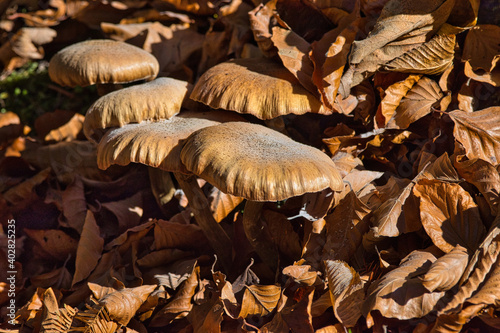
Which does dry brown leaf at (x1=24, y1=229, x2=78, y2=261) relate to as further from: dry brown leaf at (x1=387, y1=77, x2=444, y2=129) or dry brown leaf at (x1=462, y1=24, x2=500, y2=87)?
dry brown leaf at (x1=462, y1=24, x2=500, y2=87)

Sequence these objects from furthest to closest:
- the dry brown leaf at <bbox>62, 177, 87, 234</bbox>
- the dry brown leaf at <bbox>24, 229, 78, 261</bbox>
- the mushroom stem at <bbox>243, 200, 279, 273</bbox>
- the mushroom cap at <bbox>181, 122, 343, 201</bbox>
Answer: the dry brown leaf at <bbox>62, 177, 87, 234</bbox> < the dry brown leaf at <bbox>24, 229, 78, 261</bbox> < the mushroom stem at <bbox>243, 200, 279, 273</bbox> < the mushroom cap at <bbox>181, 122, 343, 201</bbox>

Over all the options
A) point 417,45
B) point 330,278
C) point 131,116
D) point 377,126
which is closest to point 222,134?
point 131,116

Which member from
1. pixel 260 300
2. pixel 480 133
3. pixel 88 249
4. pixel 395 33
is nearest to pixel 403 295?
pixel 260 300

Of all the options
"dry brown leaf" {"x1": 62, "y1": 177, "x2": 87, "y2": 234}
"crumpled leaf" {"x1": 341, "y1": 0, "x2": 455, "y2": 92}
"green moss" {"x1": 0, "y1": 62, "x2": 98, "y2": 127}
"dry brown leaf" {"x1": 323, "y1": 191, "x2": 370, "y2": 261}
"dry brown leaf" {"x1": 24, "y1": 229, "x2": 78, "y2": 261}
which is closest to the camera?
"dry brown leaf" {"x1": 323, "y1": 191, "x2": 370, "y2": 261}

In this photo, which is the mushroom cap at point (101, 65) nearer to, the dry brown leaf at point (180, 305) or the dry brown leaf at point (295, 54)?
the dry brown leaf at point (295, 54)

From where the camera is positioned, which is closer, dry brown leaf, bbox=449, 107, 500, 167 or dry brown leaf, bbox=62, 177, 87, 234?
dry brown leaf, bbox=449, 107, 500, 167

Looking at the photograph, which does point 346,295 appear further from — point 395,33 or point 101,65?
point 101,65

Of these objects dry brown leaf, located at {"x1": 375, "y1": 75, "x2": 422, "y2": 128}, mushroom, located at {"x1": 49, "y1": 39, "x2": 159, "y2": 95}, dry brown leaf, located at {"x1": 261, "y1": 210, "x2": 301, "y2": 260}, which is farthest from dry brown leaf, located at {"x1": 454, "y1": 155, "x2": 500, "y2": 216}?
mushroom, located at {"x1": 49, "y1": 39, "x2": 159, "y2": 95}
